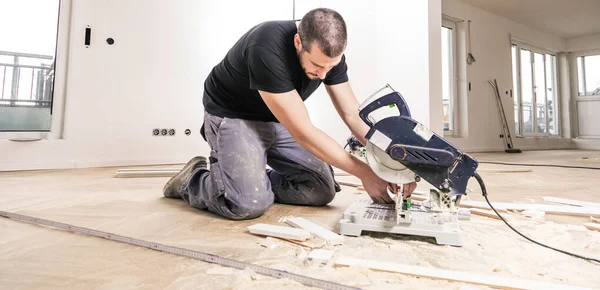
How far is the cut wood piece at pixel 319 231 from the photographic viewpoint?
949mm

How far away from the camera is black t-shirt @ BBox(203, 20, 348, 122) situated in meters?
1.04

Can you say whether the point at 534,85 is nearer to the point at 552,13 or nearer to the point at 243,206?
the point at 552,13

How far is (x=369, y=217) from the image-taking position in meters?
1.02

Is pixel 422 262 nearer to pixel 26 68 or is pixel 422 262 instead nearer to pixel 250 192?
pixel 250 192

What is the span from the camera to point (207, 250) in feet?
2.85

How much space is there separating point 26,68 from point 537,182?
4354mm

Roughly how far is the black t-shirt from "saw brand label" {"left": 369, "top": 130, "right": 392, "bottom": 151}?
Answer: 0.33 metres

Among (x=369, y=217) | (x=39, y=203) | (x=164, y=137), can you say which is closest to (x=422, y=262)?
(x=369, y=217)

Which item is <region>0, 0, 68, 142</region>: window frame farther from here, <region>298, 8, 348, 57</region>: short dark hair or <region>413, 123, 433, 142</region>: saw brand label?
<region>413, 123, 433, 142</region>: saw brand label

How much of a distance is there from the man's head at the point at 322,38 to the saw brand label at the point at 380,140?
0.92 ft

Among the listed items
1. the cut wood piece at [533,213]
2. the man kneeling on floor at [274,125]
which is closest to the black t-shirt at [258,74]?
the man kneeling on floor at [274,125]

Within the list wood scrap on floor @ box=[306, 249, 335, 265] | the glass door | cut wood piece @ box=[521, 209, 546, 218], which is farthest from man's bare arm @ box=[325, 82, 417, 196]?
the glass door

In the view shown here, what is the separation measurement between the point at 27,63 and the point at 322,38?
3180 millimetres

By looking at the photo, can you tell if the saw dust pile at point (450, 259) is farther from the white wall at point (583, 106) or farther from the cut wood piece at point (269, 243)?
the white wall at point (583, 106)
